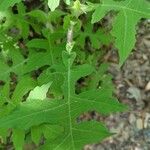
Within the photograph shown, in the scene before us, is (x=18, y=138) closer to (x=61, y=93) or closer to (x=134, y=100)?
(x=61, y=93)

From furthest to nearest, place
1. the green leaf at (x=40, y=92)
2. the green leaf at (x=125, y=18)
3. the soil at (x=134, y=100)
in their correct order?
the soil at (x=134, y=100), the green leaf at (x=40, y=92), the green leaf at (x=125, y=18)

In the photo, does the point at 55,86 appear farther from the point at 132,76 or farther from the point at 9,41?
the point at 132,76

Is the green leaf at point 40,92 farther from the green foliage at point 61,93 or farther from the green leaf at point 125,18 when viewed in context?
the green leaf at point 125,18

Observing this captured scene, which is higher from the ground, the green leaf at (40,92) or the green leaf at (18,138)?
the green leaf at (40,92)

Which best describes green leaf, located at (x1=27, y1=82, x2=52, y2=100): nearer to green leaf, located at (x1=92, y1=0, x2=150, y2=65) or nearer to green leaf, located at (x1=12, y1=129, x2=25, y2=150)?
green leaf, located at (x1=12, y1=129, x2=25, y2=150)

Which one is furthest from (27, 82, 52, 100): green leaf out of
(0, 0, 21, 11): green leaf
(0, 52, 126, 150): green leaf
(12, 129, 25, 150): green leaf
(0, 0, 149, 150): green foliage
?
(0, 0, 21, 11): green leaf

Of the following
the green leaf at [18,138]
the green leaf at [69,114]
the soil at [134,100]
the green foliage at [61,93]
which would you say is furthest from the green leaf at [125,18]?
the soil at [134,100]
